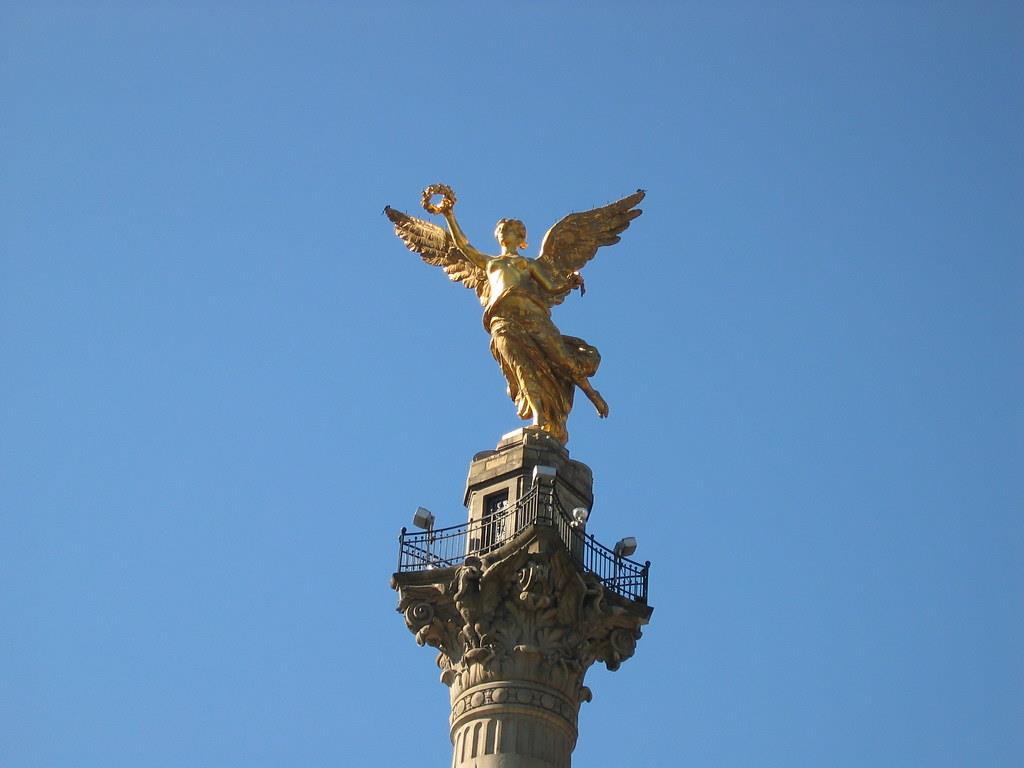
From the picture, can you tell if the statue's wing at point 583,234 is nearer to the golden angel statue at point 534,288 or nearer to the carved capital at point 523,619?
the golden angel statue at point 534,288

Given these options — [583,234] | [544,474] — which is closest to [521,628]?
[544,474]

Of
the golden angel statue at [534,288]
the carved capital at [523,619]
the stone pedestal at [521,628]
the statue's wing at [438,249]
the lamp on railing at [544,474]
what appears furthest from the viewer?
the statue's wing at [438,249]

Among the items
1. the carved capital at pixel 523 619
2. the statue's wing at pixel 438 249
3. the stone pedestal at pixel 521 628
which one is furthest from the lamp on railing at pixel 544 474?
the statue's wing at pixel 438 249

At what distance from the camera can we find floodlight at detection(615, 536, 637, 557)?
112 feet

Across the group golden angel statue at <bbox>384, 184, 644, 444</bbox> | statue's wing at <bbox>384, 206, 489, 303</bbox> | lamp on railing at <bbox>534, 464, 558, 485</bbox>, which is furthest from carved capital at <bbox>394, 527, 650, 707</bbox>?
statue's wing at <bbox>384, 206, 489, 303</bbox>

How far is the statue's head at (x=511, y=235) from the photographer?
127 ft

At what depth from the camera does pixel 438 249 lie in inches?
1558

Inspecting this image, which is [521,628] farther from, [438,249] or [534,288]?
[438,249]

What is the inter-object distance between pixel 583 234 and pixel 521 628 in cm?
914

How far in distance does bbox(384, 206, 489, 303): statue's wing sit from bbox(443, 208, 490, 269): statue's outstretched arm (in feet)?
0.31

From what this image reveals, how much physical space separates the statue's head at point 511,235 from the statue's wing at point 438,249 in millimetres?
706

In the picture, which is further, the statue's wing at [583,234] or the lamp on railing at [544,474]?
the statue's wing at [583,234]

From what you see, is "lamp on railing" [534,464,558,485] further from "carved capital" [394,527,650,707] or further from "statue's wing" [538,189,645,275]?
"statue's wing" [538,189,645,275]

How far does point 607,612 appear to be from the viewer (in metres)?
33.4
